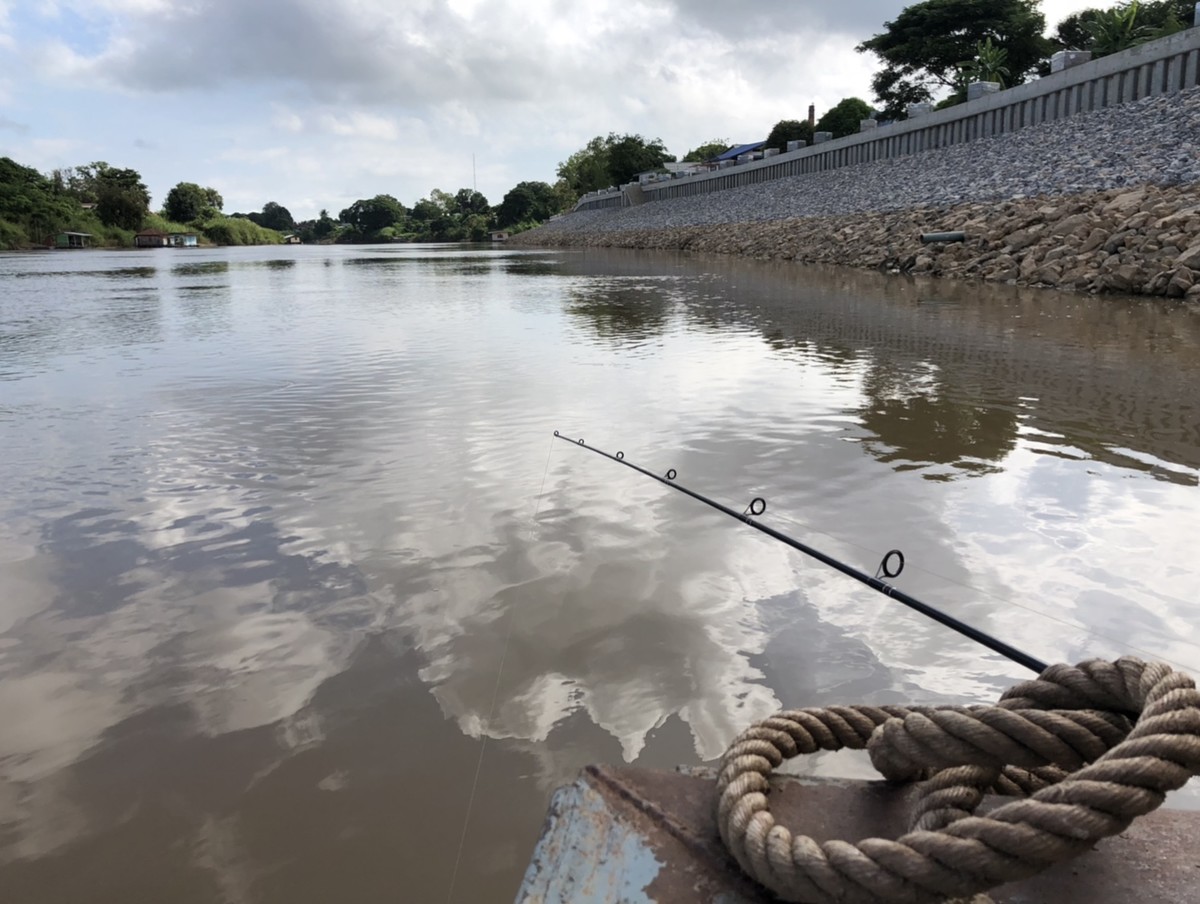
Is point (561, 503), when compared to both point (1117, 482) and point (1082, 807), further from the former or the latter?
point (1082, 807)

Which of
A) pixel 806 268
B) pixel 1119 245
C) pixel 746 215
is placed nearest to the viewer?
pixel 1119 245

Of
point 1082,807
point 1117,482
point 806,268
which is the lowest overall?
point 1117,482

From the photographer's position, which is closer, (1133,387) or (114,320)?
(1133,387)

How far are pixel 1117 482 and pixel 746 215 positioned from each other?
37.9m

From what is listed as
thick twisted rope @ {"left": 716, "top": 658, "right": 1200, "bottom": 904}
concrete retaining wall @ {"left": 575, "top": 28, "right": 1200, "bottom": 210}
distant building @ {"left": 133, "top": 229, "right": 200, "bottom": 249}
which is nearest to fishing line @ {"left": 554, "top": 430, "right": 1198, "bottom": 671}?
thick twisted rope @ {"left": 716, "top": 658, "right": 1200, "bottom": 904}

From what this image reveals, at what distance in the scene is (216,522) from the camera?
14.8ft

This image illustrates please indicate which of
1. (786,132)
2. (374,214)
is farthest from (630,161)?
(374,214)

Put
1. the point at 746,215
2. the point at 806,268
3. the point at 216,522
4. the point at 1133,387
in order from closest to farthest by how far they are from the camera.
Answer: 1. the point at 216,522
2. the point at 1133,387
3. the point at 806,268
4. the point at 746,215

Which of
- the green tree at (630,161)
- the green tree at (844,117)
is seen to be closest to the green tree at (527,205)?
the green tree at (630,161)

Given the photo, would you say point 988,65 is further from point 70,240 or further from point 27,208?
point 70,240

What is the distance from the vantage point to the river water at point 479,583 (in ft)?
7.67

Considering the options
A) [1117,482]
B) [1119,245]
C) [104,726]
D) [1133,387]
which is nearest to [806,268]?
[1119,245]

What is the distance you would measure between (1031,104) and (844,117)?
3058 cm

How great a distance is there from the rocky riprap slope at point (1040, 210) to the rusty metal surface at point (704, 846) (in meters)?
12.9
